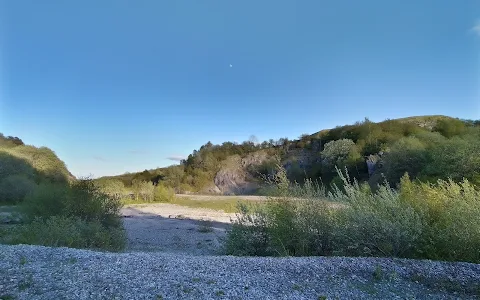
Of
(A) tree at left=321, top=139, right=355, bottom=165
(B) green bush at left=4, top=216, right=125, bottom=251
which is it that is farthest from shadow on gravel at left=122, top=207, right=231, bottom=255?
(A) tree at left=321, top=139, right=355, bottom=165

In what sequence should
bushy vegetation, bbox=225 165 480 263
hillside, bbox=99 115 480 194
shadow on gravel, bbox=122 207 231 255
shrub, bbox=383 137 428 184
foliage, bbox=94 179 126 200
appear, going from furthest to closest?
shrub, bbox=383 137 428 184
hillside, bbox=99 115 480 194
foliage, bbox=94 179 126 200
shadow on gravel, bbox=122 207 231 255
bushy vegetation, bbox=225 165 480 263

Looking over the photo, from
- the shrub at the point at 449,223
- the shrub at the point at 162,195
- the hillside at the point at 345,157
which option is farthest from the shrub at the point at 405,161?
the shrub at the point at 162,195

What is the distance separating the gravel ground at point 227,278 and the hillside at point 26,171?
563 inches

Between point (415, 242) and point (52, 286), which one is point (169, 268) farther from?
point (415, 242)

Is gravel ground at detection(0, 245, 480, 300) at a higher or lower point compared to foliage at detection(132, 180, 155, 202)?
lower

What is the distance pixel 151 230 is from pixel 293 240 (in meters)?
12.7

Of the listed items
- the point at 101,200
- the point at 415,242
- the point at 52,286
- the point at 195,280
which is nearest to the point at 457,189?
the point at 415,242

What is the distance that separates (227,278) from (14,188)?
28.1m

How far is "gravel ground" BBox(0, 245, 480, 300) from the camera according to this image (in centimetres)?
501

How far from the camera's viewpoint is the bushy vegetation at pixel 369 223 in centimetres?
697

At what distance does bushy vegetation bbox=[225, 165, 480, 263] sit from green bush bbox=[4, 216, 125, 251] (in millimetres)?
Result: 4304

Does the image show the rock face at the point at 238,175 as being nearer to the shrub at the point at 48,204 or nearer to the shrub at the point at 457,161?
the shrub at the point at 457,161

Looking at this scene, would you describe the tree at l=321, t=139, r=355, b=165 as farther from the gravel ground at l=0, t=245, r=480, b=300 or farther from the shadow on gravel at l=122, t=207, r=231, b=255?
the gravel ground at l=0, t=245, r=480, b=300

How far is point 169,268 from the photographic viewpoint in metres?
6.32
